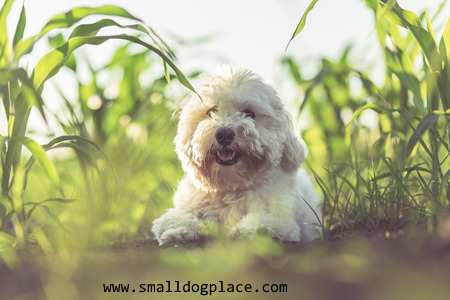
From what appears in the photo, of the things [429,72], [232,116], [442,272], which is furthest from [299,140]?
[442,272]

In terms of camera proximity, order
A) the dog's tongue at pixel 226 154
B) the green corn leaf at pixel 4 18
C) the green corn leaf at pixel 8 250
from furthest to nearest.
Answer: the dog's tongue at pixel 226 154, the green corn leaf at pixel 4 18, the green corn leaf at pixel 8 250

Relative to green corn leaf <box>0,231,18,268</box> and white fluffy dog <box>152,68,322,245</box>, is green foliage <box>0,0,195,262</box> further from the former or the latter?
white fluffy dog <box>152,68,322,245</box>

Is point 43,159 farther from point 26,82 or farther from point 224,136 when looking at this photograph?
point 224,136

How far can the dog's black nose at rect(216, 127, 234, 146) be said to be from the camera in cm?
389

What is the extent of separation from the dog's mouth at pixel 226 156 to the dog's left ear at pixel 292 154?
364 mm

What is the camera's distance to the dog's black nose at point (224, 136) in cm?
389

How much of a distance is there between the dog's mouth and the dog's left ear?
364mm

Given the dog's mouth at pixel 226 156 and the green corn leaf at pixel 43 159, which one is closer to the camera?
the green corn leaf at pixel 43 159

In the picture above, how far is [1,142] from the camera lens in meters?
3.61

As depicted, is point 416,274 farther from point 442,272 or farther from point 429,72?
point 429,72

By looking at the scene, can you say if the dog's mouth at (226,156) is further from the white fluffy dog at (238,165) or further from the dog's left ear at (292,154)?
the dog's left ear at (292,154)

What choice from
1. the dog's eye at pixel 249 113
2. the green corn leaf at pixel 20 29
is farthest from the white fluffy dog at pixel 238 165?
the green corn leaf at pixel 20 29

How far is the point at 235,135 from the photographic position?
3898mm

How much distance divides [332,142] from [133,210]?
256 cm
